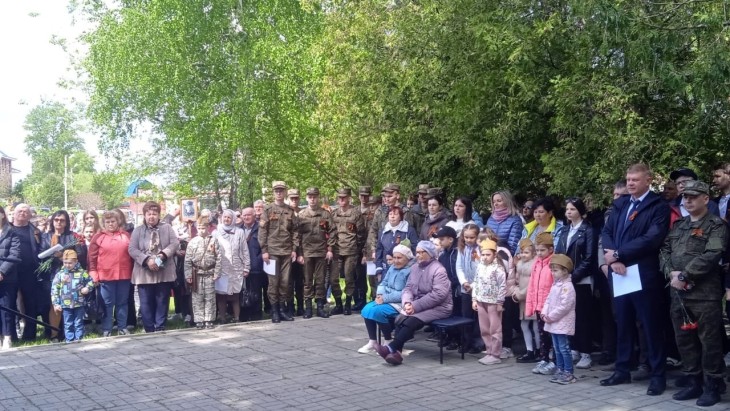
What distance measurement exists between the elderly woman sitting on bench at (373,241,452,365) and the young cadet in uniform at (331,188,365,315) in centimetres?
362

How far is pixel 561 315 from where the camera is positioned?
796cm

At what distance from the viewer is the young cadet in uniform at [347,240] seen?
1284cm

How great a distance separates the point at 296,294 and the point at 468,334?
428 centimetres

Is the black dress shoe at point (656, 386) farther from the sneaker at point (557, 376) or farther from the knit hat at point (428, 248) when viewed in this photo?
the knit hat at point (428, 248)

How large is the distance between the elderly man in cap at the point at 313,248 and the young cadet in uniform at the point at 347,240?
23 cm

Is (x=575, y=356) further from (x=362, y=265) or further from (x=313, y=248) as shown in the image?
(x=313, y=248)

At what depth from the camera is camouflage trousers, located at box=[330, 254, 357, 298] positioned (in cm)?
1286

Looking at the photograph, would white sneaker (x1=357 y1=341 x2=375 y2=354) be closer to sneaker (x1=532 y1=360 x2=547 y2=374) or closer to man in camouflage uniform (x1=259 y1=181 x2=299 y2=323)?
sneaker (x1=532 y1=360 x2=547 y2=374)

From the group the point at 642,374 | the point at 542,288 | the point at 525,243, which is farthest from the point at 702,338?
the point at 525,243

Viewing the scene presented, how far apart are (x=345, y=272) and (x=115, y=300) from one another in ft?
12.6

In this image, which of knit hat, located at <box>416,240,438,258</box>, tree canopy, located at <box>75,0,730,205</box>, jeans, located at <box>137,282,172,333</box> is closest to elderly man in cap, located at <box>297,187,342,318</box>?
tree canopy, located at <box>75,0,730,205</box>

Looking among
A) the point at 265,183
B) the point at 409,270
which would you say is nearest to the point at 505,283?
the point at 409,270

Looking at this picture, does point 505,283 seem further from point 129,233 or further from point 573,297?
point 129,233

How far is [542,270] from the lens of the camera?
8.40m
